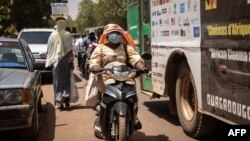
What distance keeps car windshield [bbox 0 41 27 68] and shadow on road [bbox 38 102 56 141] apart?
1.14 m

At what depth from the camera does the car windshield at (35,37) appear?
16.2 meters

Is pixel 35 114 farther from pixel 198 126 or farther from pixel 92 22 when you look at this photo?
pixel 92 22

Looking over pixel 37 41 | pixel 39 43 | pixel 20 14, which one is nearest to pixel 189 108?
pixel 39 43

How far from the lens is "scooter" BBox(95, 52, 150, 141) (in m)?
5.84

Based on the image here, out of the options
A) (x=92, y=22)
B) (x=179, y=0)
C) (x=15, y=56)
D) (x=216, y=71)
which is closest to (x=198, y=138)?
(x=216, y=71)

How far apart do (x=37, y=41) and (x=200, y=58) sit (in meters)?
10.7

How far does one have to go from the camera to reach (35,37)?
54.0 ft

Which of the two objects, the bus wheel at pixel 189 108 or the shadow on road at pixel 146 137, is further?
the shadow on road at pixel 146 137

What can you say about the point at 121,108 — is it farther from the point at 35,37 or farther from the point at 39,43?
the point at 35,37

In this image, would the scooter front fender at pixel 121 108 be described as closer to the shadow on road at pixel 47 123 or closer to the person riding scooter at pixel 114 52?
the person riding scooter at pixel 114 52

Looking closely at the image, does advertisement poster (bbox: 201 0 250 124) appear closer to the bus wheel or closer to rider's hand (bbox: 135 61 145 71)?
the bus wheel

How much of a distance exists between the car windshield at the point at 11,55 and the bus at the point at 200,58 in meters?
2.37

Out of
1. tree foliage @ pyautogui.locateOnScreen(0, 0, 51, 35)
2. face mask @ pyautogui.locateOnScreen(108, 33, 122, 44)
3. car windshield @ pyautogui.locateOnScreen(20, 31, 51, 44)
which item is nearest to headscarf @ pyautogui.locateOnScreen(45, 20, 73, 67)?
face mask @ pyautogui.locateOnScreen(108, 33, 122, 44)

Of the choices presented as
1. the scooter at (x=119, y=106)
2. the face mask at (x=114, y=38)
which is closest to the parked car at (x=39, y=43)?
the face mask at (x=114, y=38)
